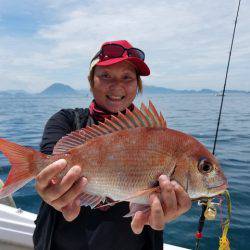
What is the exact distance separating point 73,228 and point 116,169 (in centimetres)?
83

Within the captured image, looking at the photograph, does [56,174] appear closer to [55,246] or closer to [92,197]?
[92,197]

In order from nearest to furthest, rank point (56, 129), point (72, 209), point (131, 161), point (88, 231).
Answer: point (131, 161) < point (72, 209) < point (88, 231) < point (56, 129)

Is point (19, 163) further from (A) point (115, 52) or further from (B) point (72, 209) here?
(A) point (115, 52)

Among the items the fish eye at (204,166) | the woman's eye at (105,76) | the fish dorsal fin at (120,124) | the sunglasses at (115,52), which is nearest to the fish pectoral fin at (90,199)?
the fish dorsal fin at (120,124)

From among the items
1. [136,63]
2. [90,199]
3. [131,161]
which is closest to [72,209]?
[90,199]

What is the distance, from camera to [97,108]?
3.32 meters

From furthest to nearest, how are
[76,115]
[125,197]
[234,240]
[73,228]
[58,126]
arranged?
1. [234,240]
2. [76,115]
3. [58,126]
4. [73,228]
5. [125,197]

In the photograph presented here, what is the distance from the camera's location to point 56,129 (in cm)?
301

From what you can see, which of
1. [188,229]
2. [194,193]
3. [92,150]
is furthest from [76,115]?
[188,229]

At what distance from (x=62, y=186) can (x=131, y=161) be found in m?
0.52

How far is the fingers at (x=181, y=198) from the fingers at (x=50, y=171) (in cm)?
78

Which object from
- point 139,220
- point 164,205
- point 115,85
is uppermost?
point 115,85

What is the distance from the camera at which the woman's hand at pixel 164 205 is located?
7.42ft

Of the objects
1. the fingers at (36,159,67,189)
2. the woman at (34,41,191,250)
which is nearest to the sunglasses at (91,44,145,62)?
the woman at (34,41,191,250)
